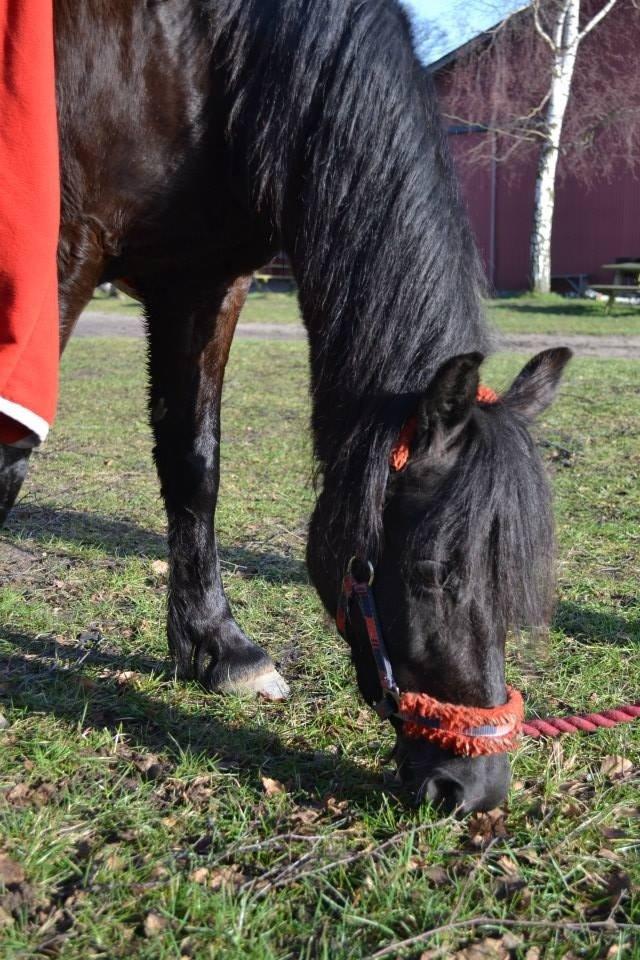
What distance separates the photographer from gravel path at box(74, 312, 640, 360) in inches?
422

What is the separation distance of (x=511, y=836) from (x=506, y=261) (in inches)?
877

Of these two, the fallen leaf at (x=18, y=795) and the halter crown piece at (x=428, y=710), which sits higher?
the halter crown piece at (x=428, y=710)

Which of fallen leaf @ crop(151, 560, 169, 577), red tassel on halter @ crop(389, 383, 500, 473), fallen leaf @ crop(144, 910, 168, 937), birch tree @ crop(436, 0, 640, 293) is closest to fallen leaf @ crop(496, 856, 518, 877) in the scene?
fallen leaf @ crop(144, 910, 168, 937)

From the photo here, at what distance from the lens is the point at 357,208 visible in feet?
6.59

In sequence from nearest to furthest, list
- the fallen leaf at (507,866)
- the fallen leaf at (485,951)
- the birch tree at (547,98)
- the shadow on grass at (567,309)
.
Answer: the fallen leaf at (485,951) → the fallen leaf at (507,866) → the shadow on grass at (567,309) → the birch tree at (547,98)

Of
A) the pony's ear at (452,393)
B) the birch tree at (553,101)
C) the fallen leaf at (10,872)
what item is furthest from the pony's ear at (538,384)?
the birch tree at (553,101)

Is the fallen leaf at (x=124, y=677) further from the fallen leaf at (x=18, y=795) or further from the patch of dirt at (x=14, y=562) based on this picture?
the patch of dirt at (x=14, y=562)

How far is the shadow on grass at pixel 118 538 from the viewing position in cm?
368

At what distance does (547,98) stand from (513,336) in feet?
28.0

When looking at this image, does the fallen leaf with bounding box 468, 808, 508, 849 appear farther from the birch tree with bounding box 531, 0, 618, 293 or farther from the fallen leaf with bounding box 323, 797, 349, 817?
the birch tree with bounding box 531, 0, 618, 293

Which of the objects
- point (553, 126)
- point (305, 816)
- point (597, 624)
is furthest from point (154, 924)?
point (553, 126)

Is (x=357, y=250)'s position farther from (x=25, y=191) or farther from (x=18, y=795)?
(x=18, y=795)

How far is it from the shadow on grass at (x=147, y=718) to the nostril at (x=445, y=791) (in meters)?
0.10

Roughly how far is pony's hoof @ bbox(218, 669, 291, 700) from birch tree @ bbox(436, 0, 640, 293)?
56.1 feet
